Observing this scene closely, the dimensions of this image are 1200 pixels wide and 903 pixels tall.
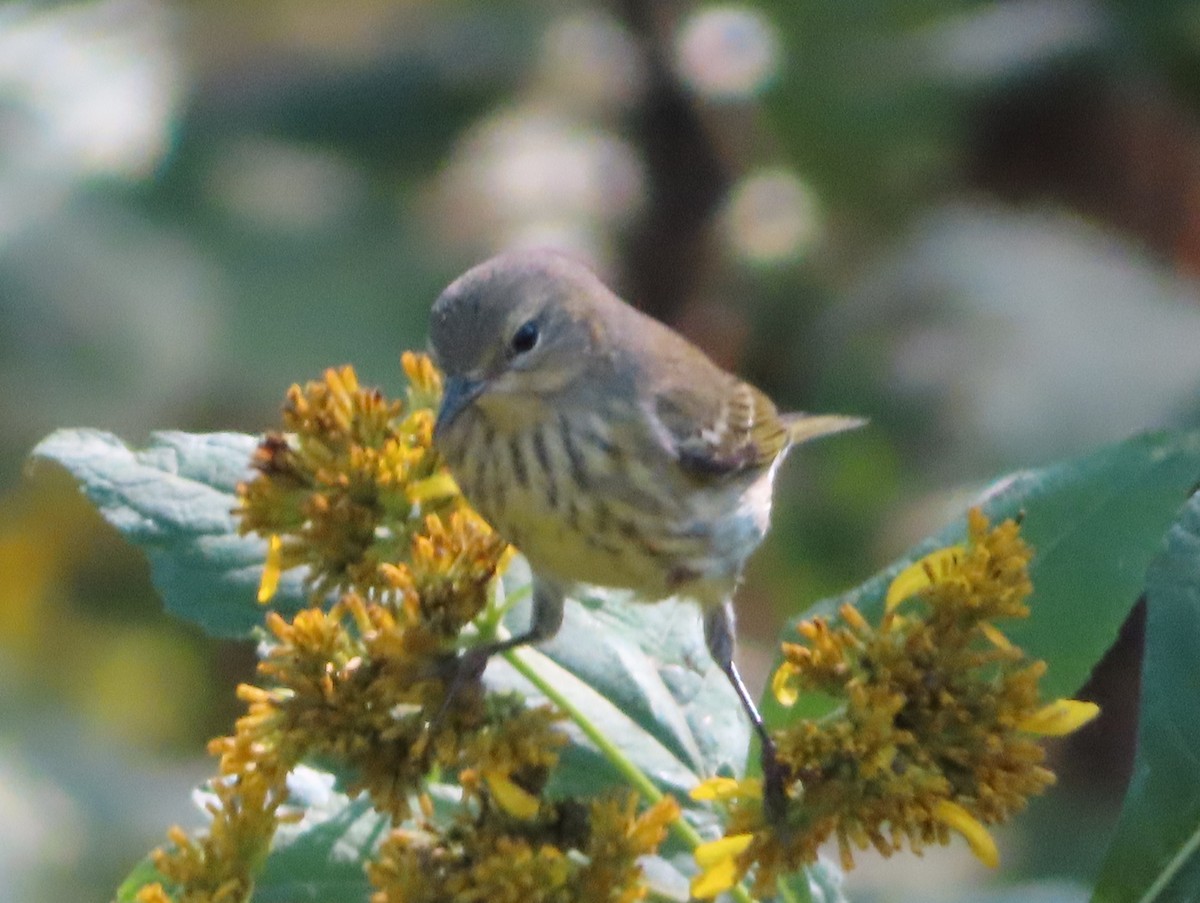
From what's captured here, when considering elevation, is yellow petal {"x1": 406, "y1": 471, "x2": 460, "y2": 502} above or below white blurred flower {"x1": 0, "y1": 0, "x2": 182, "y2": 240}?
below

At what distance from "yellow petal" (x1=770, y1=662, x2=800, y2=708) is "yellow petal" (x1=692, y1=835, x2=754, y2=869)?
258 millimetres

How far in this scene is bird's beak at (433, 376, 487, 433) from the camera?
245 centimetres

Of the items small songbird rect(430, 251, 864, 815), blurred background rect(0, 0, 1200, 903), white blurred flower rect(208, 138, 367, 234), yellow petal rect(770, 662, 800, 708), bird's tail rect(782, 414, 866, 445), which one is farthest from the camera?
white blurred flower rect(208, 138, 367, 234)

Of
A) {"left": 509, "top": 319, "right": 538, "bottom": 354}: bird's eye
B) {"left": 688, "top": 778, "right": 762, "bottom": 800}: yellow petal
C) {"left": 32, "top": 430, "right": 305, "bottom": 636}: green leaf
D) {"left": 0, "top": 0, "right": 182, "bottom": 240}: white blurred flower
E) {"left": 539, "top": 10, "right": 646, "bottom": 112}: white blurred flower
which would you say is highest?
{"left": 0, "top": 0, "right": 182, "bottom": 240}: white blurred flower

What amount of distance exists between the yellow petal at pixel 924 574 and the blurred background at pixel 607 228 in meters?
2.43

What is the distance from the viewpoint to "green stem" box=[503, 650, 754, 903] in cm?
211

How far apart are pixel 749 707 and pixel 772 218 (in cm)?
334

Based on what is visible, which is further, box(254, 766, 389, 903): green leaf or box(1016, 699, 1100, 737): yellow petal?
box(254, 766, 389, 903): green leaf

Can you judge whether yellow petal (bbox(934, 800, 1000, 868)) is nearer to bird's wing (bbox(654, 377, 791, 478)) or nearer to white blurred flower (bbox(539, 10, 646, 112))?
bird's wing (bbox(654, 377, 791, 478))

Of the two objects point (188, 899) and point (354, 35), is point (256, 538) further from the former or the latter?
point (354, 35)

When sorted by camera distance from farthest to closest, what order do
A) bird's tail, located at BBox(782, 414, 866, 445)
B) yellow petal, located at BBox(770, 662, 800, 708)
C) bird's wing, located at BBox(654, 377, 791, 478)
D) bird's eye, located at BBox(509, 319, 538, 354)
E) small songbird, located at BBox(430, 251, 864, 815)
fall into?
bird's tail, located at BBox(782, 414, 866, 445) < bird's wing, located at BBox(654, 377, 791, 478) < bird's eye, located at BBox(509, 319, 538, 354) < small songbird, located at BBox(430, 251, 864, 815) < yellow petal, located at BBox(770, 662, 800, 708)

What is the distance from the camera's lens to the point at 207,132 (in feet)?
18.8

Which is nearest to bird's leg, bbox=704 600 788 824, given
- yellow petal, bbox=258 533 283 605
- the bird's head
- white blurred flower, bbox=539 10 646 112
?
the bird's head

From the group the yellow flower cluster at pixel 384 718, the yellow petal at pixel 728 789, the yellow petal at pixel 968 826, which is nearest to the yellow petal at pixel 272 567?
the yellow flower cluster at pixel 384 718
